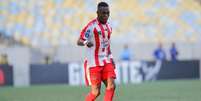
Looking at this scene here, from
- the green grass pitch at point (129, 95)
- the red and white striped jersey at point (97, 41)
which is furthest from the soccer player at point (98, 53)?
the green grass pitch at point (129, 95)

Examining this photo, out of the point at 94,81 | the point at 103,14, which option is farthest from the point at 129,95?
the point at 103,14

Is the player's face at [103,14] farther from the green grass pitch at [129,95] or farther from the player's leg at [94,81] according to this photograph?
the green grass pitch at [129,95]

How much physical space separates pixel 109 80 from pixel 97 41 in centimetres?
65

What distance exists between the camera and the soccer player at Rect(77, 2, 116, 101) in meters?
10.5

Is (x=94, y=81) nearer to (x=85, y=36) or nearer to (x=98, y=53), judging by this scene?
(x=98, y=53)

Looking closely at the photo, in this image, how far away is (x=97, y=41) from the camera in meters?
10.7

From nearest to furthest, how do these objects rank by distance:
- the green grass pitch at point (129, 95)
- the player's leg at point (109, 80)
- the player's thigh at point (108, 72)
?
the player's leg at point (109, 80) < the player's thigh at point (108, 72) < the green grass pitch at point (129, 95)

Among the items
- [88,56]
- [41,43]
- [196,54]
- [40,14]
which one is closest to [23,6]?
[40,14]

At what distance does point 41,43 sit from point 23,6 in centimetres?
362

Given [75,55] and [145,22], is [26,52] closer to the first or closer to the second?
[75,55]

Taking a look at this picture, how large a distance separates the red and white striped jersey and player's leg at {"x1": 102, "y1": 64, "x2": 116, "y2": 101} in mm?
116

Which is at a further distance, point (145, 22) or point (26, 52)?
point (145, 22)

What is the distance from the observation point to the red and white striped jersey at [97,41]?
1061 centimetres

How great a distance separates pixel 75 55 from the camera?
36.0 m
